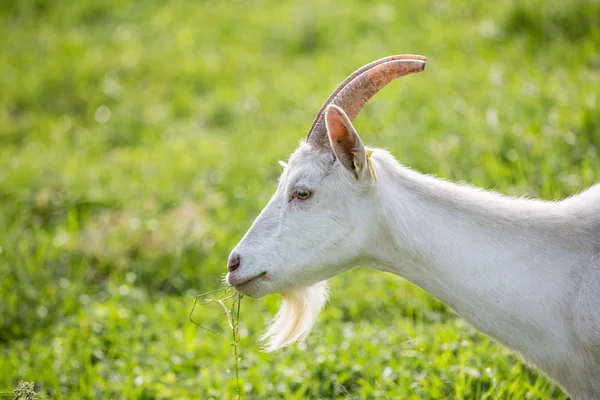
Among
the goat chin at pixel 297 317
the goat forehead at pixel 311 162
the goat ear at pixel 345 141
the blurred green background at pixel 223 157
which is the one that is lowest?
the blurred green background at pixel 223 157

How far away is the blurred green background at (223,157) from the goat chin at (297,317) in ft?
1.87

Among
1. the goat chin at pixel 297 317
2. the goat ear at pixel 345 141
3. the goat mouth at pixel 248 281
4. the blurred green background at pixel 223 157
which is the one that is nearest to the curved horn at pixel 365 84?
the goat ear at pixel 345 141

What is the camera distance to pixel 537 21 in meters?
7.90

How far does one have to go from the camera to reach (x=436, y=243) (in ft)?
9.09

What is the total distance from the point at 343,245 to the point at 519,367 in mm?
1397

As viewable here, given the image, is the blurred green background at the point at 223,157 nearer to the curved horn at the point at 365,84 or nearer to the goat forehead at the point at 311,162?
the goat forehead at the point at 311,162

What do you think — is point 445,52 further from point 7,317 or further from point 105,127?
point 7,317

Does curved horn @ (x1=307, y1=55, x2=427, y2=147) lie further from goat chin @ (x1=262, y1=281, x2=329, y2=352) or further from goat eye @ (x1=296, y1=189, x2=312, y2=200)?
goat chin @ (x1=262, y1=281, x2=329, y2=352)

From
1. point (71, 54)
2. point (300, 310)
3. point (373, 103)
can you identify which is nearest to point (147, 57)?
point (71, 54)

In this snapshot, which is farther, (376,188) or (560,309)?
(376,188)

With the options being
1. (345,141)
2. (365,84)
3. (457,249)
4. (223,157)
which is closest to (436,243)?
(457,249)

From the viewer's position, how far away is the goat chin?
3162 mm

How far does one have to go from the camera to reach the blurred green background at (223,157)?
4.02m

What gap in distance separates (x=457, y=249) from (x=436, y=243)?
0.09 meters
